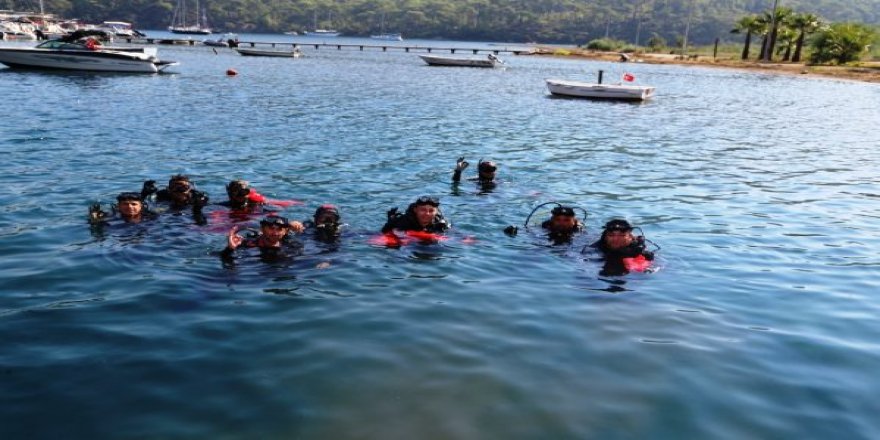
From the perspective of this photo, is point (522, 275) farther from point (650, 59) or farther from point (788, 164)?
point (650, 59)

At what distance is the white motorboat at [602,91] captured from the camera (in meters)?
44.0

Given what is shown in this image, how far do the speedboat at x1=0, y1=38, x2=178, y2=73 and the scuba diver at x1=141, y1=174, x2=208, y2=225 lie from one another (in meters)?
39.9

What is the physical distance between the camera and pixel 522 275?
35.6ft

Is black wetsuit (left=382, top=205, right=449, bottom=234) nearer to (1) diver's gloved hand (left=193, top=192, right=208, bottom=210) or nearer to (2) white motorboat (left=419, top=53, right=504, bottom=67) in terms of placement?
(1) diver's gloved hand (left=193, top=192, right=208, bottom=210)

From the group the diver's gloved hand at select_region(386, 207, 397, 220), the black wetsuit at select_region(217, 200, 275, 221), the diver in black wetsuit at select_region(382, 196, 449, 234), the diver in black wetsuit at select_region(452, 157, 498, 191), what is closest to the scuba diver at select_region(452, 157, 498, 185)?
the diver in black wetsuit at select_region(452, 157, 498, 191)

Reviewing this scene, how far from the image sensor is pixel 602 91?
44.7m

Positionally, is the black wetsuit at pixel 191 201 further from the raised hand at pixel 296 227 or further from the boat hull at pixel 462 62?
the boat hull at pixel 462 62

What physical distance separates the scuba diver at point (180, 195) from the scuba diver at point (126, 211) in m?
0.50

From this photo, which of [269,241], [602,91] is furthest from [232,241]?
[602,91]

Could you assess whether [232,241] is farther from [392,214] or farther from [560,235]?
[560,235]

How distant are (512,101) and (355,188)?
2707cm

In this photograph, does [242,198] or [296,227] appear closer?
[296,227]

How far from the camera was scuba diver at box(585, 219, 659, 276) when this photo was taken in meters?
11.0

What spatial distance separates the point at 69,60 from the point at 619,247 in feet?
157
